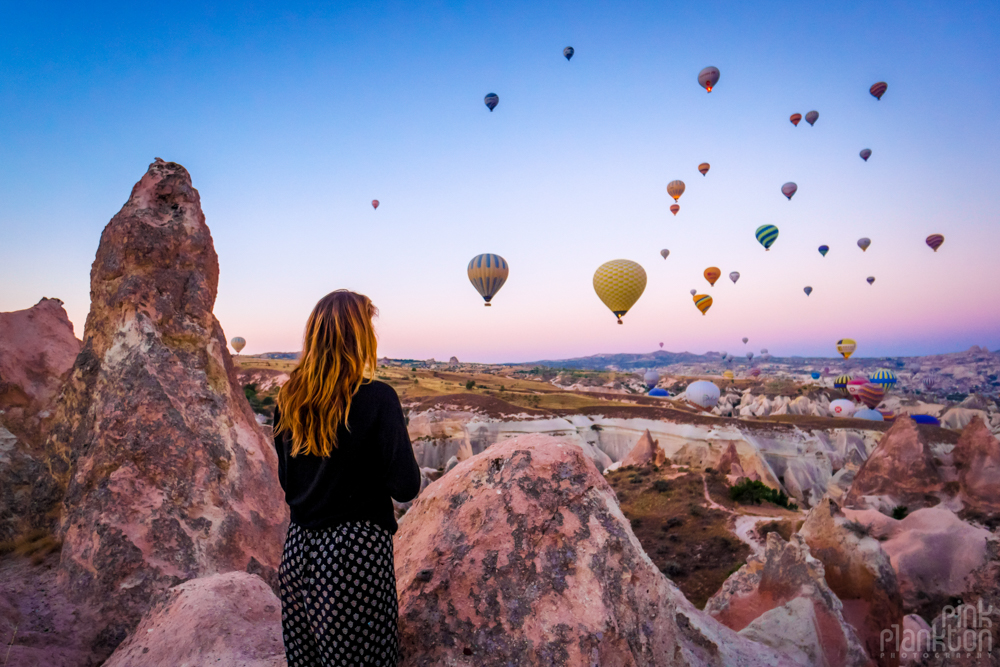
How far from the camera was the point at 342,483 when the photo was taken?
1.97 metres

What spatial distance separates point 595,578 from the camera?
8.44 ft

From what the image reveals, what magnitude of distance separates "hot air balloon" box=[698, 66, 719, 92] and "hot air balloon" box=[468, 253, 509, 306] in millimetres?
14445

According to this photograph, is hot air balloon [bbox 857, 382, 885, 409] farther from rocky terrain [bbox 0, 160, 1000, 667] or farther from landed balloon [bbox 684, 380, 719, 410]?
rocky terrain [bbox 0, 160, 1000, 667]

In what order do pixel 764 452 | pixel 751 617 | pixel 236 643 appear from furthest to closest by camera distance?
pixel 764 452 < pixel 751 617 < pixel 236 643

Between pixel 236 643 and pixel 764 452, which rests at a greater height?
pixel 236 643

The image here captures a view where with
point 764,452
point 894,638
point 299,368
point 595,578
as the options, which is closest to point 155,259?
point 299,368

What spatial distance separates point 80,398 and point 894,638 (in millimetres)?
11006

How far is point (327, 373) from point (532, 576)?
1466mm

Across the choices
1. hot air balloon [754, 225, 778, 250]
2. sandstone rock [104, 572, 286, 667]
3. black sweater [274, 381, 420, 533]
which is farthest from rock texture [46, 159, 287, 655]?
hot air balloon [754, 225, 778, 250]

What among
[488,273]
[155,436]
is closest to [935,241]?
[488,273]

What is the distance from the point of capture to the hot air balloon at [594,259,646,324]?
80.5 ft

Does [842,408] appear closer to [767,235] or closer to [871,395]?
[871,395]

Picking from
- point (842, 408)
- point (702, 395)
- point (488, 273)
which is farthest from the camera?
point (842, 408)

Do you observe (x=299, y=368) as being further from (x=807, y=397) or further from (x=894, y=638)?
(x=807, y=397)
